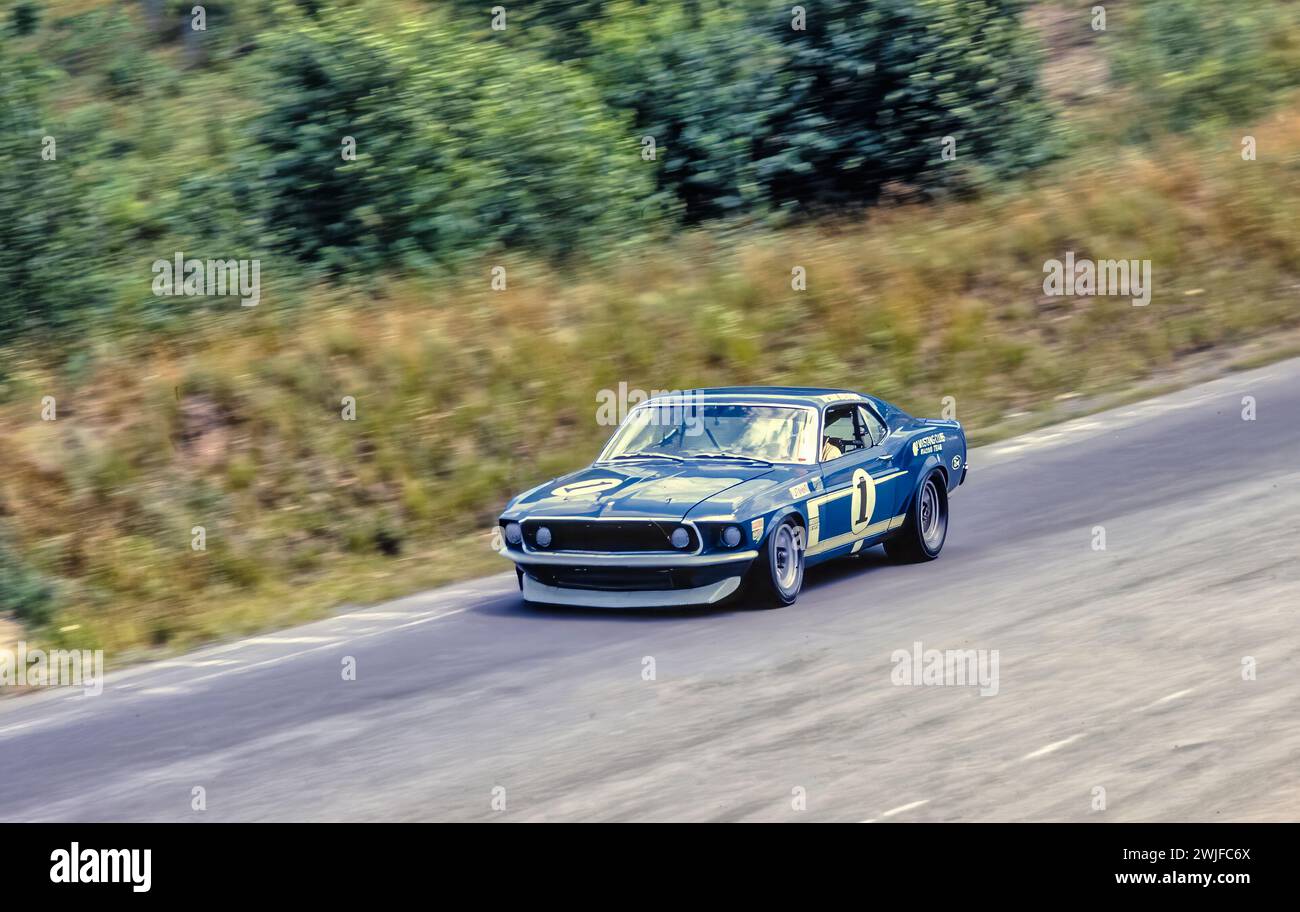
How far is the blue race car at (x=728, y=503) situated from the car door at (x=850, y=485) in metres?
0.01

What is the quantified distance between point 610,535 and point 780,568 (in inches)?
44.3

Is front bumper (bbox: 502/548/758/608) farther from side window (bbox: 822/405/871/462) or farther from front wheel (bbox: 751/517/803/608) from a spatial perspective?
side window (bbox: 822/405/871/462)

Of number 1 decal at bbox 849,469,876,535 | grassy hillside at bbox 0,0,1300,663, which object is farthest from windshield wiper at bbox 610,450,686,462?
grassy hillside at bbox 0,0,1300,663

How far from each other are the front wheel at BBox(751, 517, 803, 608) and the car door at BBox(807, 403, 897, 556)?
17cm

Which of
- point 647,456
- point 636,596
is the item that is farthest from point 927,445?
point 636,596

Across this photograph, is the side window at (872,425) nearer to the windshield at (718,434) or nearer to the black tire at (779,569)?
the windshield at (718,434)

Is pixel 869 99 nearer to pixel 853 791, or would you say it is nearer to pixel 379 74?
pixel 379 74

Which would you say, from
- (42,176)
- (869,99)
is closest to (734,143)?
(869,99)

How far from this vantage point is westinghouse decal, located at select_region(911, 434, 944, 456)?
1165 centimetres

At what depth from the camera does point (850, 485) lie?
35.6 ft

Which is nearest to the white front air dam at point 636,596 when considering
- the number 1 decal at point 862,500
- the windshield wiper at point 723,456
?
the windshield wiper at point 723,456

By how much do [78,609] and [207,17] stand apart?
24.3 meters

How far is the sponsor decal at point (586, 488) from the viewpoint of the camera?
10414 mm

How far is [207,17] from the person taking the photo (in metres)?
33.7
